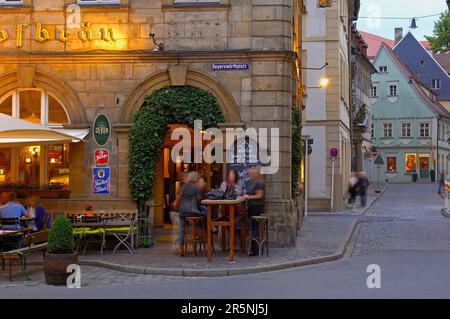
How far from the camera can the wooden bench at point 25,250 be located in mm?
12125

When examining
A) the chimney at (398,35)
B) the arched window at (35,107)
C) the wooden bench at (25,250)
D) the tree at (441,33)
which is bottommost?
the wooden bench at (25,250)

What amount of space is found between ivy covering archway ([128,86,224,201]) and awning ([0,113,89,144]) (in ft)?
4.91

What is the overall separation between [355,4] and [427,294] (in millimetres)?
35113

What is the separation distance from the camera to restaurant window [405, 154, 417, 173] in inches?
2881

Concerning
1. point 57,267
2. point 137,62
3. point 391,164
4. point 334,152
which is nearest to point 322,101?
point 334,152

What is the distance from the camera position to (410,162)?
7350cm

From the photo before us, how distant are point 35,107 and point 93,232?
3.79 metres

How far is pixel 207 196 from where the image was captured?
51.0ft

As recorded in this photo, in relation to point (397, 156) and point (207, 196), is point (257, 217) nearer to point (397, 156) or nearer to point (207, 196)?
point (207, 196)

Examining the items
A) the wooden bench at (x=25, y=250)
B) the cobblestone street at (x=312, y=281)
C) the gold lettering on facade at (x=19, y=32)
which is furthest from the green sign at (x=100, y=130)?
the cobblestone street at (x=312, y=281)

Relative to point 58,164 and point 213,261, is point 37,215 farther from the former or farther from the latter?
point 213,261

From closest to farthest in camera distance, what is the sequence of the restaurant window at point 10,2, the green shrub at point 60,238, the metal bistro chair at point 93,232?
the green shrub at point 60,238, the metal bistro chair at point 93,232, the restaurant window at point 10,2

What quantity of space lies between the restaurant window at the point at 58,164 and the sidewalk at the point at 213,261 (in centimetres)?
258

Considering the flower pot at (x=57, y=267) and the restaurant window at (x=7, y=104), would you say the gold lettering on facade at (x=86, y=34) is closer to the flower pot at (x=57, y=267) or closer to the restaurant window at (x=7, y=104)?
the restaurant window at (x=7, y=104)
